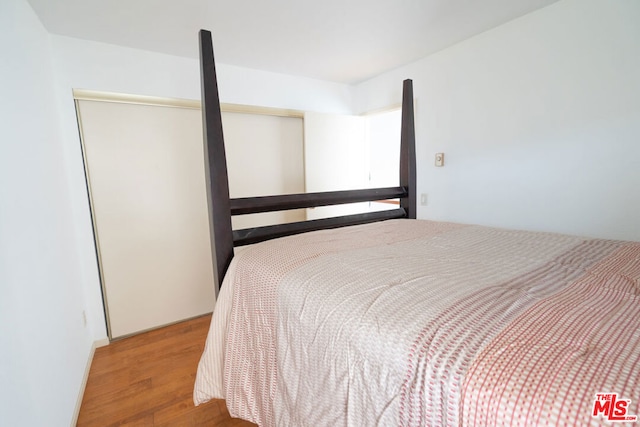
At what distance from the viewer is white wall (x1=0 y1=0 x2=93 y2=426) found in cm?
92

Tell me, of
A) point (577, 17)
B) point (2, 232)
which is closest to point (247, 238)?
point (2, 232)

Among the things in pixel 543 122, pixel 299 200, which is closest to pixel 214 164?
pixel 299 200

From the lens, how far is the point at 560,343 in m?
0.50

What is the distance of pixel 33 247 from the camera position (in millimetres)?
1165

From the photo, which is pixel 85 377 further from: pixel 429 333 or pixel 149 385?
pixel 429 333

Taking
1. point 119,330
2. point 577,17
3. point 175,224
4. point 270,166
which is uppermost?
point 577,17

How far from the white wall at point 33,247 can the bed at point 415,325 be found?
23.7 inches

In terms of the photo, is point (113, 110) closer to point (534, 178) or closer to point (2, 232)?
point (2, 232)

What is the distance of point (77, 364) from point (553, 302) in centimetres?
229

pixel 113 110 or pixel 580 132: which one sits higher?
pixel 113 110

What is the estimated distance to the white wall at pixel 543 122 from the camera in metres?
1.58

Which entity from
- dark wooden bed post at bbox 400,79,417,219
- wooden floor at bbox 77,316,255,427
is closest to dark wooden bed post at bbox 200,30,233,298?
wooden floor at bbox 77,316,255,427

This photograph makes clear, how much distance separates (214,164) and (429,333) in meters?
1.10

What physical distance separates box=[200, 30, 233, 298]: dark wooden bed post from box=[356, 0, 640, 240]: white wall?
1.94 metres
